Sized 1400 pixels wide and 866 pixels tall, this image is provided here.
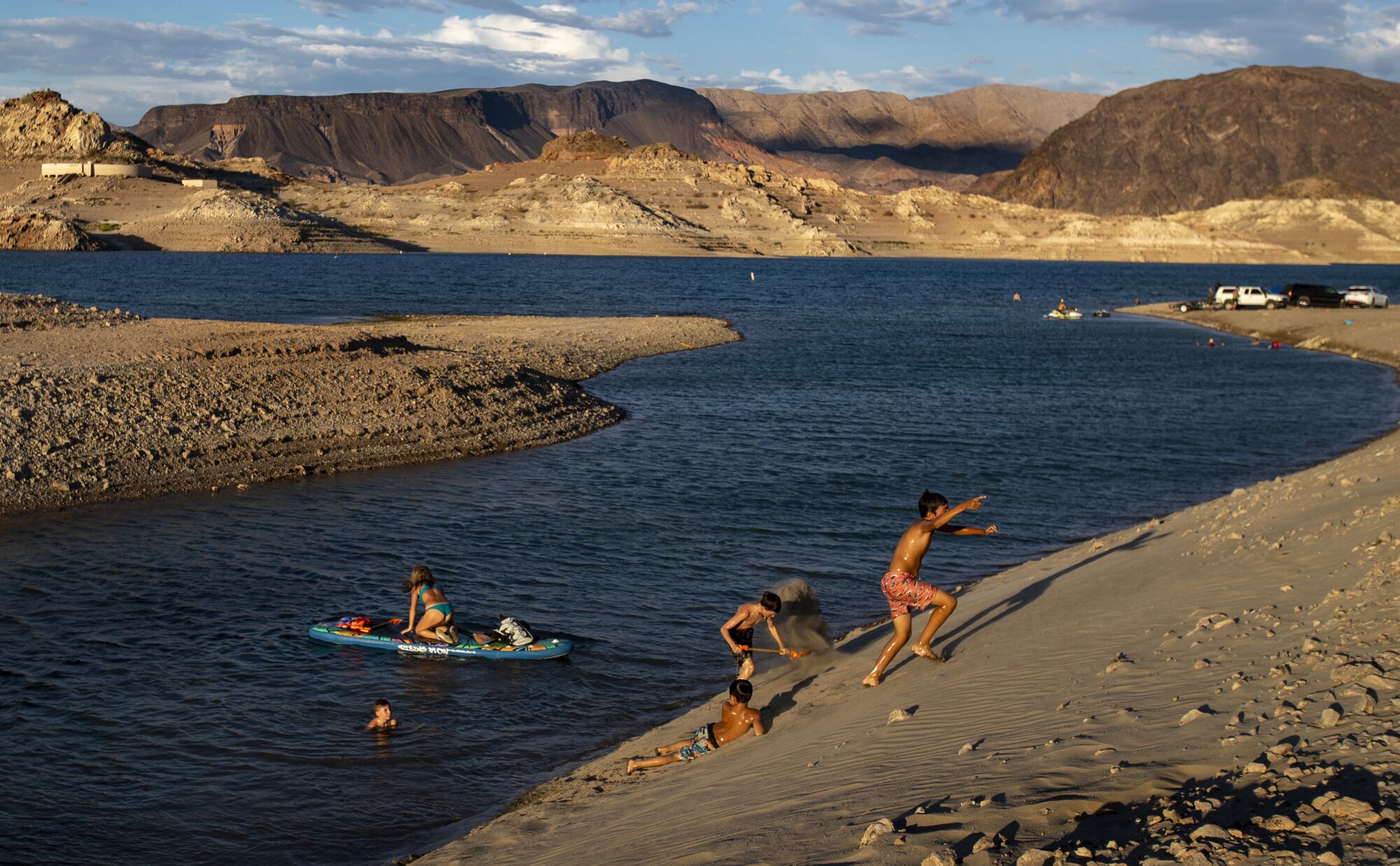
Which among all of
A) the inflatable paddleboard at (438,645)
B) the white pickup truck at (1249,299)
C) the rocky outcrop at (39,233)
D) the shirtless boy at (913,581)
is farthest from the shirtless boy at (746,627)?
the rocky outcrop at (39,233)

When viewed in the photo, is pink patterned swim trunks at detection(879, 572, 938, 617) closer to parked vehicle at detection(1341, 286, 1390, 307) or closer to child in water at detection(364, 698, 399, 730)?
child in water at detection(364, 698, 399, 730)

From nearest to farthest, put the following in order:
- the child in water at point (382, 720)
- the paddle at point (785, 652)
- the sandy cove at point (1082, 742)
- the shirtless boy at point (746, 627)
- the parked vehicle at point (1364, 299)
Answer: the sandy cove at point (1082, 742), the child in water at point (382, 720), the shirtless boy at point (746, 627), the paddle at point (785, 652), the parked vehicle at point (1364, 299)

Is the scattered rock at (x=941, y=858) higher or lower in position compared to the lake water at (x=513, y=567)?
higher

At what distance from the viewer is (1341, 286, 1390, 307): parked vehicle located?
71.2 m

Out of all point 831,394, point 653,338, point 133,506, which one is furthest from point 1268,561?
point 653,338

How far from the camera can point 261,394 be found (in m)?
25.0

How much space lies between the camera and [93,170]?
167250mm

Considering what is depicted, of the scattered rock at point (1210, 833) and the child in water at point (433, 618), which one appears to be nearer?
the scattered rock at point (1210, 833)

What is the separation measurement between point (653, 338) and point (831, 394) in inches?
545

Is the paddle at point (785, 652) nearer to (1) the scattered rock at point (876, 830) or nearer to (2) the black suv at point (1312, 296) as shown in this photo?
(1) the scattered rock at point (876, 830)

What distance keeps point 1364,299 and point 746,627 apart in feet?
232

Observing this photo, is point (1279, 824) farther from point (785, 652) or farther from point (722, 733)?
point (785, 652)

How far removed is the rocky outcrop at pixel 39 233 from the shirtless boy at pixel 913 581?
129 metres

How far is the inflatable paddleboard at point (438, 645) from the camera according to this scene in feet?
45.0
